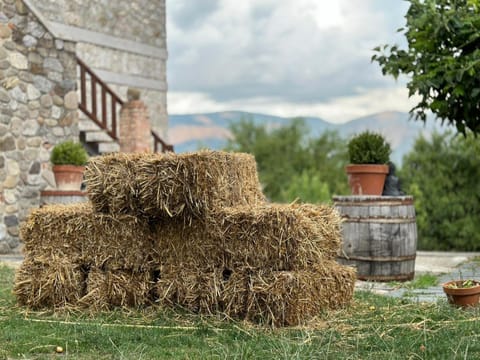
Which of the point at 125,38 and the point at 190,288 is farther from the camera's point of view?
the point at 125,38

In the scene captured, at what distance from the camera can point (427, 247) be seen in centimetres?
1141

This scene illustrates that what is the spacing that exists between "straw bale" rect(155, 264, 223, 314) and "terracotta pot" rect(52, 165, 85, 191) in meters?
5.55

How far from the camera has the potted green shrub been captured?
398 inches

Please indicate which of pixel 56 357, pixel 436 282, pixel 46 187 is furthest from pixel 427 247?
pixel 56 357

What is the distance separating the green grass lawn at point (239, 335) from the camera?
3654 mm

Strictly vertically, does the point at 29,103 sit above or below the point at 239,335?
above

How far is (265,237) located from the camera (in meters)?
4.57

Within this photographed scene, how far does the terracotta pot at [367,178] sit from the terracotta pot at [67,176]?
4284mm

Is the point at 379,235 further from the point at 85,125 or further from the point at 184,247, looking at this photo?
the point at 85,125

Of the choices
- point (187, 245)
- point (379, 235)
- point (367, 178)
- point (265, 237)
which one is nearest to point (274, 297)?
point (265, 237)

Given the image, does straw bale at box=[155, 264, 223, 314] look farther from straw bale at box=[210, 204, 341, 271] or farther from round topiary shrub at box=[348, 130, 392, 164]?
round topiary shrub at box=[348, 130, 392, 164]

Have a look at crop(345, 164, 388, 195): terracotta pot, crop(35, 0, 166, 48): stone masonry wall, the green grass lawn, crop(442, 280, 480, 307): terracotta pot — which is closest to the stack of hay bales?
the green grass lawn

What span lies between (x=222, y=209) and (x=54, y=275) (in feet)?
4.30

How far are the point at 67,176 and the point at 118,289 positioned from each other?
547 centimetres
